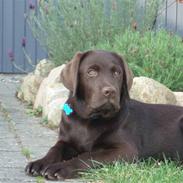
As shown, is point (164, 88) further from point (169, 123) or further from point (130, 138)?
point (130, 138)

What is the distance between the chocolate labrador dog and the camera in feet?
16.5

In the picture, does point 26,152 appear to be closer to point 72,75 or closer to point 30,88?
point 72,75

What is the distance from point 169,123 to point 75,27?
3642 millimetres

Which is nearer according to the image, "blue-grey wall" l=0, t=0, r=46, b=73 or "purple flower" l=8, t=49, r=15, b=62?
"purple flower" l=8, t=49, r=15, b=62

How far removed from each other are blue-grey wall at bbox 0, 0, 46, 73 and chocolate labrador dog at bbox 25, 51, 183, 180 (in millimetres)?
6315

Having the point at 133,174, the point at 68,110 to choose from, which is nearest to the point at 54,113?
the point at 68,110

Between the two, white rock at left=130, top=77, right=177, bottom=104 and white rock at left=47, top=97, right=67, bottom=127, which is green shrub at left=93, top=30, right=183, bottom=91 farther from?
white rock at left=47, top=97, right=67, bottom=127

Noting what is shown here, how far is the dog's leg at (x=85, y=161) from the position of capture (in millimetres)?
4832

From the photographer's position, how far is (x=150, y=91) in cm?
700

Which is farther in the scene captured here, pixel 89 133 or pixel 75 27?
pixel 75 27

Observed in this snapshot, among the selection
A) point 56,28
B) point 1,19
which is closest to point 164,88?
point 56,28

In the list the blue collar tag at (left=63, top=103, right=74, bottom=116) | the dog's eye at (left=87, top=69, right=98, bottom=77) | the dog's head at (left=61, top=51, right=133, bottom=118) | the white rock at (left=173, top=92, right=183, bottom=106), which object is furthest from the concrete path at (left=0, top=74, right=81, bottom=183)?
the white rock at (left=173, top=92, right=183, bottom=106)

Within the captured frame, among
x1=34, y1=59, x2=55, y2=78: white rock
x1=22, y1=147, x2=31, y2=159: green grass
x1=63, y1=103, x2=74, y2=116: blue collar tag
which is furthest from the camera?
x1=34, y1=59, x2=55, y2=78: white rock

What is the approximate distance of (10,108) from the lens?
8.40 metres
